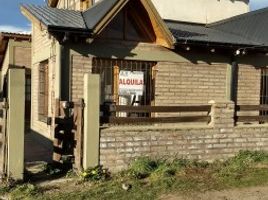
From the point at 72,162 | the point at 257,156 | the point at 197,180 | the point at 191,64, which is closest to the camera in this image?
the point at 197,180

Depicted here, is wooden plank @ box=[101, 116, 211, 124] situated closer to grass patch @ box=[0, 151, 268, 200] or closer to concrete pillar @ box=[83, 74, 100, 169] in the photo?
concrete pillar @ box=[83, 74, 100, 169]

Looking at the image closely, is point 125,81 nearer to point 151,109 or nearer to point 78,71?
point 78,71

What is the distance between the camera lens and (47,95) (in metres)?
13.2

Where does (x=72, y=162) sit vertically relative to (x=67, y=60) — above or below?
below

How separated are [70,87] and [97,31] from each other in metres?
1.51

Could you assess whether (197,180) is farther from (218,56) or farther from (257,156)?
(218,56)

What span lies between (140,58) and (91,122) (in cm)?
392

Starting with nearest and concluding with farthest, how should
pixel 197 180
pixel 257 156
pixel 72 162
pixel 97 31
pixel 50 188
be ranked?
pixel 50 188 < pixel 197 180 < pixel 72 162 < pixel 257 156 < pixel 97 31

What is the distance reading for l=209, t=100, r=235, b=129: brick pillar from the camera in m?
9.62

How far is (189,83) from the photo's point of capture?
1249cm

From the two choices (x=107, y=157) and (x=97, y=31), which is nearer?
(x=107, y=157)

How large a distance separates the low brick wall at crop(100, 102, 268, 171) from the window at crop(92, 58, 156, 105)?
8.50 feet

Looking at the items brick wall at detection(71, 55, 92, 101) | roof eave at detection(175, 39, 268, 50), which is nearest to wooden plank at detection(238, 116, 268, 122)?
roof eave at detection(175, 39, 268, 50)

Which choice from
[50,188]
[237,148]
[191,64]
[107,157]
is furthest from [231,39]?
[50,188]
